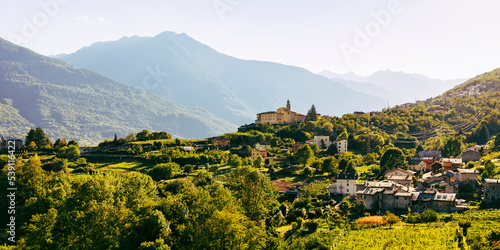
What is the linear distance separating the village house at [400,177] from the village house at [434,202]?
918 cm

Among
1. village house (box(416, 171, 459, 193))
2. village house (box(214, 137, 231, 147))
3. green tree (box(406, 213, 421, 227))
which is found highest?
village house (box(214, 137, 231, 147))

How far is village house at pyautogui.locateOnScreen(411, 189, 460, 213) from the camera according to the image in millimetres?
48000

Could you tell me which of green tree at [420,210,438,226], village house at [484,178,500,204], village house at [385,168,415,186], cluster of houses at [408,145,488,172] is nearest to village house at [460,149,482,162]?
cluster of houses at [408,145,488,172]

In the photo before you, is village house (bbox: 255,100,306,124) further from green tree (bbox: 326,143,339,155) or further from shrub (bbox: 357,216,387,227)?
shrub (bbox: 357,216,387,227)

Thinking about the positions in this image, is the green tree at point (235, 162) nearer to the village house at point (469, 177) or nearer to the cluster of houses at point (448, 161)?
the cluster of houses at point (448, 161)

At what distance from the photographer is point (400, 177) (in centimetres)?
6225

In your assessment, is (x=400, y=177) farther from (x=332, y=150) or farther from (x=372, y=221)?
(x=332, y=150)

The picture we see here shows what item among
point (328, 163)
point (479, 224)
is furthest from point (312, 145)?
point (479, 224)

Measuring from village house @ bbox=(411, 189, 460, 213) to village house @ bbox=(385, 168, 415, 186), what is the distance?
30.1 ft

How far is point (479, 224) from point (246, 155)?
53693mm

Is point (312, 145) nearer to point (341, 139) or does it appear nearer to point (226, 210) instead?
point (341, 139)

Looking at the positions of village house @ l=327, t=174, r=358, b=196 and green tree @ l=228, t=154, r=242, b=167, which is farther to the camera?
green tree @ l=228, t=154, r=242, b=167

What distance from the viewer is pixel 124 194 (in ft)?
148

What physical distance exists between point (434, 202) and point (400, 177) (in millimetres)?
13464
